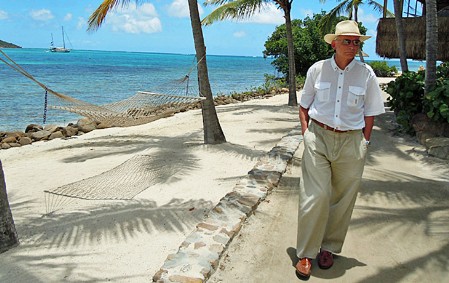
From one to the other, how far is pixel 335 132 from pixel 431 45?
4081mm

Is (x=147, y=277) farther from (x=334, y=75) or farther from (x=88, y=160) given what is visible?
(x=88, y=160)

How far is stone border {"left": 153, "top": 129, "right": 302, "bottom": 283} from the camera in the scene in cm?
216

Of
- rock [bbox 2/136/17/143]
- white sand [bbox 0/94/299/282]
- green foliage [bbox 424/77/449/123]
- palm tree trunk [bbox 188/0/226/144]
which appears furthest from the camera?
rock [bbox 2/136/17/143]

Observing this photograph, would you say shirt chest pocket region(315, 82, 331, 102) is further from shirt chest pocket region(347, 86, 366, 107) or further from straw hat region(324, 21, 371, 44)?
straw hat region(324, 21, 371, 44)

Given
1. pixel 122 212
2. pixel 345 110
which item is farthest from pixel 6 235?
pixel 345 110

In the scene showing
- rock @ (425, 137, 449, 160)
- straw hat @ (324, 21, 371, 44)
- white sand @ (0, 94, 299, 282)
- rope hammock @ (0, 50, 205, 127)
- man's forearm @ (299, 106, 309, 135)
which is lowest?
white sand @ (0, 94, 299, 282)

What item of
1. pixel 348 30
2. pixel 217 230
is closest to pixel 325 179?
pixel 348 30

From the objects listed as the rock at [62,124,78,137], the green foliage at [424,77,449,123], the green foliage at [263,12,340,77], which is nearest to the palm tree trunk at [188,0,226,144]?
the green foliage at [424,77,449,123]

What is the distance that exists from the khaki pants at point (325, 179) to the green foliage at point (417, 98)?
3278mm

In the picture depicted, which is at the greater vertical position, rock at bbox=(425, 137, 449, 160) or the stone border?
rock at bbox=(425, 137, 449, 160)

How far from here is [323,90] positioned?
2025 mm

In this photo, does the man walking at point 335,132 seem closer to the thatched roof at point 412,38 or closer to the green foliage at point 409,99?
the green foliage at point 409,99

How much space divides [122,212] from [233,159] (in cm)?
194

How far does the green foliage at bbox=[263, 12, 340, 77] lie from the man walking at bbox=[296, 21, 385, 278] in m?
14.6
